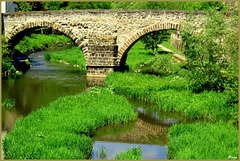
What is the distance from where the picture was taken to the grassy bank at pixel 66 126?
9844 mm

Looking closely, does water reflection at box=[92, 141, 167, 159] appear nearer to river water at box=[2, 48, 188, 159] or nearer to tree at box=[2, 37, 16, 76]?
river water at box=[2, 48, 188, 159]

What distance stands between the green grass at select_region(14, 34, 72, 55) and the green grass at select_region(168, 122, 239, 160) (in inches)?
988

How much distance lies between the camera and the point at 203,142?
35.0 feet

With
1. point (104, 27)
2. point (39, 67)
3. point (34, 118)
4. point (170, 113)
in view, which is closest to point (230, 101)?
point (170, 113)

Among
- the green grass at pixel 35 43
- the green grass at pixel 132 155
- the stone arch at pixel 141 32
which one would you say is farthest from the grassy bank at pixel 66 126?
the green grass at pixel 35 43

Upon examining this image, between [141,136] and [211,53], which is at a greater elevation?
[211,53]

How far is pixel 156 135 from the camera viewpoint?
42.1ft

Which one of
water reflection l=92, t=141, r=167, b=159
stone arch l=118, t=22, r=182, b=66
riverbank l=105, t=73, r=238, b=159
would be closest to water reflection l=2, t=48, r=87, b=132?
riverbank l=105, t=73, r=238, b=159

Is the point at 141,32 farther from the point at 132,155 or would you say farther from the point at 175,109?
the point at 132,155

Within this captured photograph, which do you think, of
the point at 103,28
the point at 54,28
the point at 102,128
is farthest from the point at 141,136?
the point at 54,28

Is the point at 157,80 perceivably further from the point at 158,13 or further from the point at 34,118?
the point at 34,118

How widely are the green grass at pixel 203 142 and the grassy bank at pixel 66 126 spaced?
2.62 m

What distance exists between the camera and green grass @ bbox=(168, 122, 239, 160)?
9727 mm

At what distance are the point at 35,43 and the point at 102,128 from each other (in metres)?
31.6
